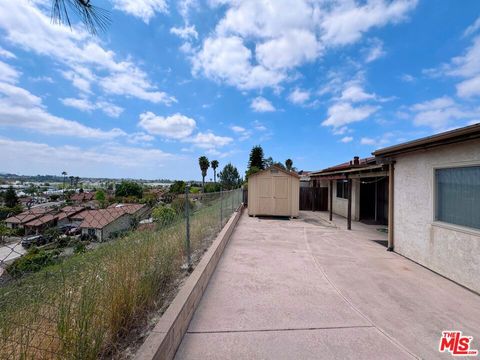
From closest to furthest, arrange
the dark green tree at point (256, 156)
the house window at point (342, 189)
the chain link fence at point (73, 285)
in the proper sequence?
the chain link fence at point (73, 285) < the house window at point (342, 189) < the dark green tree at point (256, 156)

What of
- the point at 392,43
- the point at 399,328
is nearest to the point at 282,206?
the point at 392,43

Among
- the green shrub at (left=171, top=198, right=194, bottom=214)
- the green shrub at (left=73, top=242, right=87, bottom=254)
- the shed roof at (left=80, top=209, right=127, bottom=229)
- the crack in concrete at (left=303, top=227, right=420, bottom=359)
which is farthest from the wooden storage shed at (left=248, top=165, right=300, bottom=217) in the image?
the green shrub at (left=73, top=242, right=87, bottom=254)

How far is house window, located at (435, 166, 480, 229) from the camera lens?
417 centimetres

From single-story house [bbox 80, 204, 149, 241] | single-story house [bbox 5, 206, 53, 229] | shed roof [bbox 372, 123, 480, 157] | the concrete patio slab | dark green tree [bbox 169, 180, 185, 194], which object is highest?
shed roof [bbox 372, 123, 480, 157]

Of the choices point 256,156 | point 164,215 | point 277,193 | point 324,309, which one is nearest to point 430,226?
point 324,309

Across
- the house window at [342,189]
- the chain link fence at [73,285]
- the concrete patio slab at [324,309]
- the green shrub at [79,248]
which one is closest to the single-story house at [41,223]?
the chain link fence at [73,285]

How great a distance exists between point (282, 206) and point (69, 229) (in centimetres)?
1093

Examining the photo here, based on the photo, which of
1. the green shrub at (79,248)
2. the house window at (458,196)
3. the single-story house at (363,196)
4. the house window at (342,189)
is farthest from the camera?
the house window at (342,189)

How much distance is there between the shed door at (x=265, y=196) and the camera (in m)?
12.3

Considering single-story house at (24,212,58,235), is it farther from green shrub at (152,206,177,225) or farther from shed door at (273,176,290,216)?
shed door at (273,176,290,216)

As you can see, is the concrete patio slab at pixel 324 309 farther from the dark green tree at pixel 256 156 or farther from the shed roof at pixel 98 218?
the dark green tree at pixel 256 156

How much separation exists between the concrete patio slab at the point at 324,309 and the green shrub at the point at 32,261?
156 centimetres

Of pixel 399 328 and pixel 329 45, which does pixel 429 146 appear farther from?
pixel 329 45

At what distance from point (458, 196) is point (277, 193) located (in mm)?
8080
